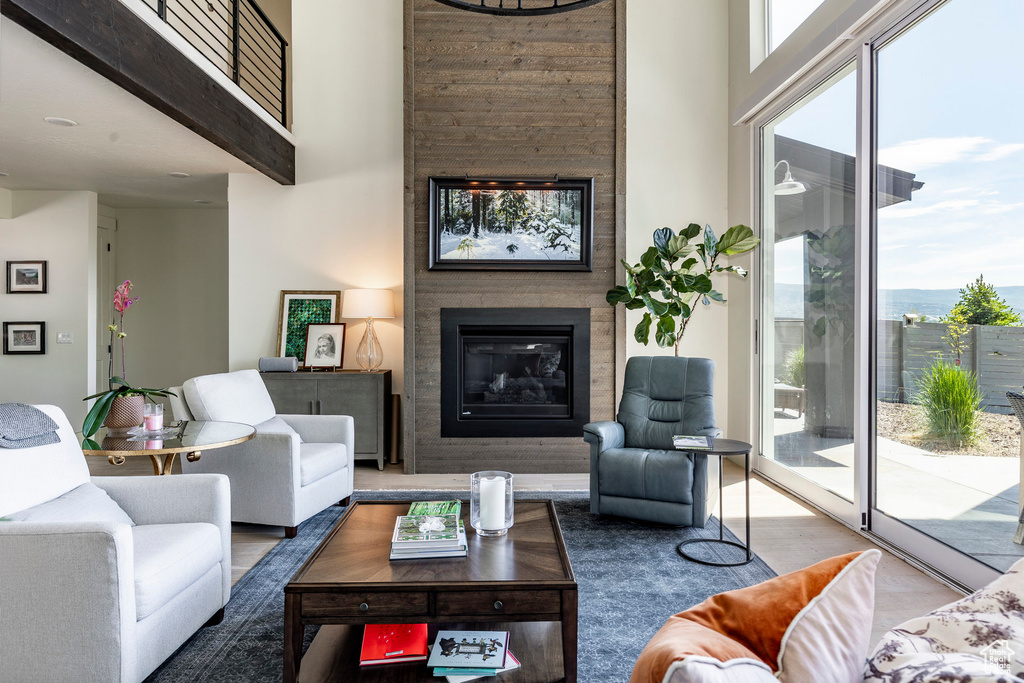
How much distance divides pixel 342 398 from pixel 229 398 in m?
1.29

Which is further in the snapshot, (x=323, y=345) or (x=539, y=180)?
(x=323, y=345)

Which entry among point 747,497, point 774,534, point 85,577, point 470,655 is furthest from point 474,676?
point 774,534

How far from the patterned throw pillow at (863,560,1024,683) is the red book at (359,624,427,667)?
135 cm

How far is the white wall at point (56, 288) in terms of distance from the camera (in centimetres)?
615

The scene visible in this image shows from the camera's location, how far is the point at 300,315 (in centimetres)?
532

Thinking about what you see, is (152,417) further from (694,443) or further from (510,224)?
(510,224)

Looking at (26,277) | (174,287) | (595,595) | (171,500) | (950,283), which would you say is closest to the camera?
(171,500)

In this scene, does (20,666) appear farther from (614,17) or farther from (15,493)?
(614,17)

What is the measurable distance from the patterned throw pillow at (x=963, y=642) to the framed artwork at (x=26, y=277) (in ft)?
24.2

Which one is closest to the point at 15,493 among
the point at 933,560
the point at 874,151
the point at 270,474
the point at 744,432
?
the point at 270,474

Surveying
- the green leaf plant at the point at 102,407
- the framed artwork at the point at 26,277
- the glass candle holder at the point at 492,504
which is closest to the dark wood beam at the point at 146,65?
the green leaf plant at the point at 102,407

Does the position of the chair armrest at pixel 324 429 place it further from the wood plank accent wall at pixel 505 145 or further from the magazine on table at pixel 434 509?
the magazine on table at pixel 434 509

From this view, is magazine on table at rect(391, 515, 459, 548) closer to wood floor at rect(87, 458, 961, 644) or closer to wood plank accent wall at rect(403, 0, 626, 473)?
wood floor at rect(87, 458, 961, 644)

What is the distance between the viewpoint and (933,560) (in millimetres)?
2949
